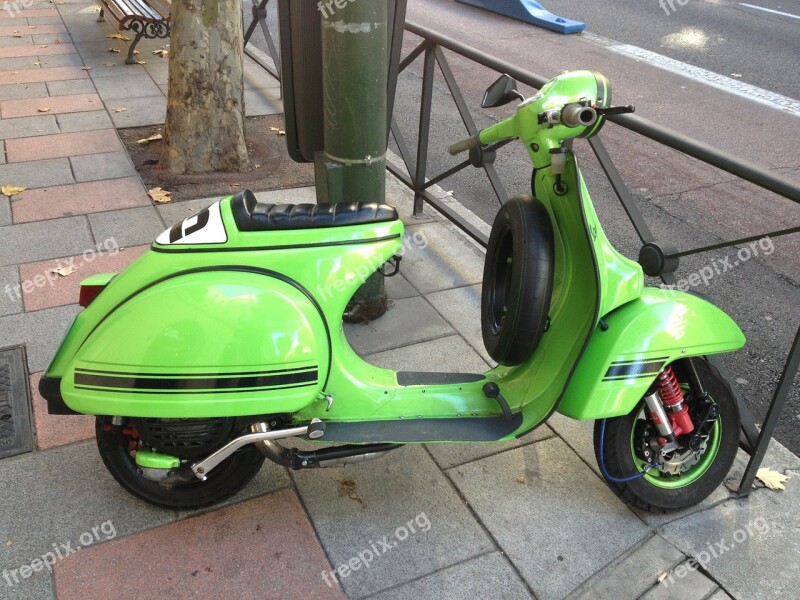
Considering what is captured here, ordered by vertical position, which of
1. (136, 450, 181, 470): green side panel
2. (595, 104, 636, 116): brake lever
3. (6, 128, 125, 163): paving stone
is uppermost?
(595, 104, 636, 116): brake lever

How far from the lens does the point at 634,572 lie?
2.56 metres

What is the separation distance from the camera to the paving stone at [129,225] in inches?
182

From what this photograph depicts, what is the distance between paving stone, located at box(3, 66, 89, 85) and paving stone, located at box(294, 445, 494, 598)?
6.54m

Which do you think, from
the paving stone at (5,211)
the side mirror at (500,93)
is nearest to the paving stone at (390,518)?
the side mirror at (500,93)

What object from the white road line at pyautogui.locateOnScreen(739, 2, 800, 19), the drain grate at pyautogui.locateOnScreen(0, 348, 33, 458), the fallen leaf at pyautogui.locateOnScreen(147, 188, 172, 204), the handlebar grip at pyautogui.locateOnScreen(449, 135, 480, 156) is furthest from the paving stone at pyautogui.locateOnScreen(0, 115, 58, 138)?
the white road line at pyautogui.locateOnScreen(739, 2, 800, 19)

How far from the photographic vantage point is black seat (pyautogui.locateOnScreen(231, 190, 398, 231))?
2.31 meters

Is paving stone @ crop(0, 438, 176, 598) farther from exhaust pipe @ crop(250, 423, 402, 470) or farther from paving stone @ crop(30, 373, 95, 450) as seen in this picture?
exhaust pipe @ crop(250, 423, 402, 470)

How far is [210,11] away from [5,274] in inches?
95.4

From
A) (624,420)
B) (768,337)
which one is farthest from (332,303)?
(768,337)

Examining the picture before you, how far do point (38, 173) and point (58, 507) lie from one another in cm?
A: 360

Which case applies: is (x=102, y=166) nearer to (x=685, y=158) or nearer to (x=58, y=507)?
(x=58, y=507)

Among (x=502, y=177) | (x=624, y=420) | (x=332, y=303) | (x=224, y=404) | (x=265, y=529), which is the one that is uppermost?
(x=332, y=303)

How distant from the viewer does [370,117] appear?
3375mm

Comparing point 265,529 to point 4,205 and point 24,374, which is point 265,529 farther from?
point 4,205
